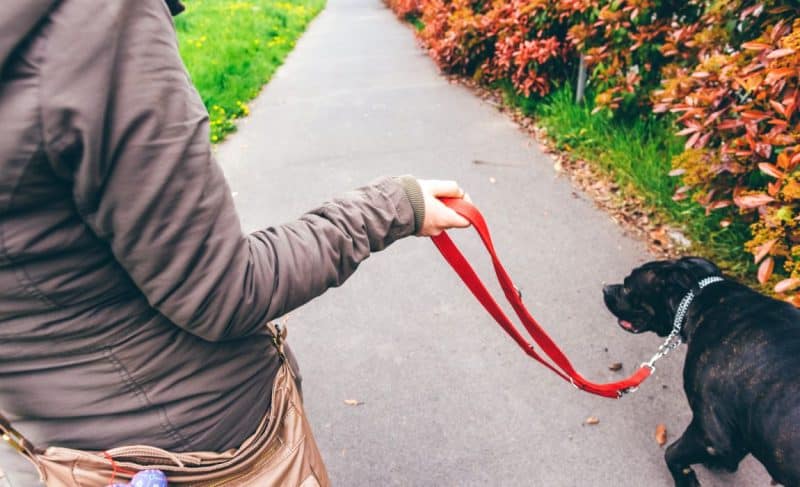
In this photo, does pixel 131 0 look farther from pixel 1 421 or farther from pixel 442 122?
pixel 442 122

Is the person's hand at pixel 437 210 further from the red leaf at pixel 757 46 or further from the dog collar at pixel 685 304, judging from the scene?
the red leaf at pixel 757 46

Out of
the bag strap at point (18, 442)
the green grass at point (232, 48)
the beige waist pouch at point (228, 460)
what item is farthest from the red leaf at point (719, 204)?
the green grass at point (232, 48)

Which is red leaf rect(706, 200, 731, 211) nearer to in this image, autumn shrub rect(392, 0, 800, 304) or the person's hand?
autumn shrub rect(392, 0, 800, 304)

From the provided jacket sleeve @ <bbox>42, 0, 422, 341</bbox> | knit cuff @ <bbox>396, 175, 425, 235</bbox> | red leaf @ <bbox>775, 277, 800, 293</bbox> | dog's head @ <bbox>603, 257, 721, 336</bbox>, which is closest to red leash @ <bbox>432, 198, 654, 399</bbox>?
knit cuff @ <bbox>396, 175, 425, 235</bbox>

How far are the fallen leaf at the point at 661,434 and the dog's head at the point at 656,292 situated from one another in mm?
451

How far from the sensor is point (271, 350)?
1.33 meters

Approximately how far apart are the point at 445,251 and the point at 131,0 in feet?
3.10

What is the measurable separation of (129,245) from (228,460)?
1.86ft

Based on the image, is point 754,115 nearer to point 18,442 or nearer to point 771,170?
point 771,170

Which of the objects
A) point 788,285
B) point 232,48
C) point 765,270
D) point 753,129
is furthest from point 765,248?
point 232,48

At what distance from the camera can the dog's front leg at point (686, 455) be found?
85.6 inches

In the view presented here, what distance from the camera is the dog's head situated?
250 centimetres

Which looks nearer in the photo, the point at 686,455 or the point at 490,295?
the point at 490,295

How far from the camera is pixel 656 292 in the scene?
260cm
